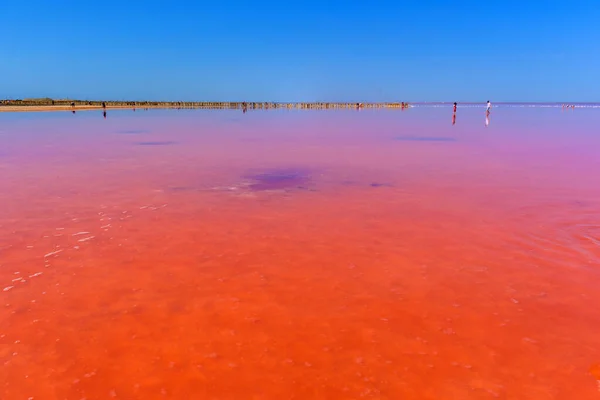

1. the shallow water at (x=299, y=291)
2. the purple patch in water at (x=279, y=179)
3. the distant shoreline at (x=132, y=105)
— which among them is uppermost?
the distant shoreline at (x=132, y=105)

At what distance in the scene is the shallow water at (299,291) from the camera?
404cm

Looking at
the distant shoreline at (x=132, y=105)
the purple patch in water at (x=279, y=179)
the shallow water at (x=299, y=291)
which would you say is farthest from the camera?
the distant shoreline at (x=132, y=105)

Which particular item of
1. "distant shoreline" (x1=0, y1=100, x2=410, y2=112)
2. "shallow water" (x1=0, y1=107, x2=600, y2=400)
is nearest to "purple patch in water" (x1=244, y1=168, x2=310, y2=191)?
"shallow water" (x1=0, y1=107, x2=600, y2=400)

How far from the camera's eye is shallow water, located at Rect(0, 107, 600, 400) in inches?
159

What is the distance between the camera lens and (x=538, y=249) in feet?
23.4

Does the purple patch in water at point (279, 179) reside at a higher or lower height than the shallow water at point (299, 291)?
higher

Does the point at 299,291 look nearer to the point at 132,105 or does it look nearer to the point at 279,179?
the point at 279,179

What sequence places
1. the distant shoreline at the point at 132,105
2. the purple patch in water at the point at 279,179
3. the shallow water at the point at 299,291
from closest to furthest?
the shallow water at the point at 299,291
the purple patch in water at the point at 279,179
the distant shoreline at the point at 132,105

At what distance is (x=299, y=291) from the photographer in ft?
18.8

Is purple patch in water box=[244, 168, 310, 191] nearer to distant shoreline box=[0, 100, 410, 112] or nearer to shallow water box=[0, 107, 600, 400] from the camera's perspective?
shallow water box=[0, 107, 600, 400]

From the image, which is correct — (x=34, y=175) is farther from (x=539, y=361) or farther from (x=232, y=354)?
(x=539, y=361)

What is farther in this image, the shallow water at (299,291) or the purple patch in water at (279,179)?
the purple patch in water at (279,179)

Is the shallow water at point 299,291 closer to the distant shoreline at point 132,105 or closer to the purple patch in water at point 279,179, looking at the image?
the purple patch in water at point 279,179

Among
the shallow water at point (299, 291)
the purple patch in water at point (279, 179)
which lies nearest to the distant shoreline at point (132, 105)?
the purple patch in water at point (279, 179)
